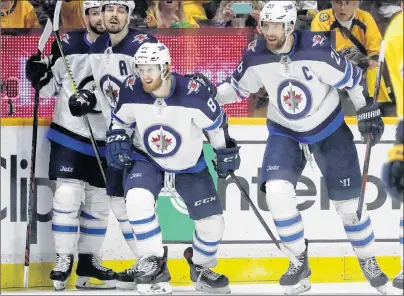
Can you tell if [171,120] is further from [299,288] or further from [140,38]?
[299,288]

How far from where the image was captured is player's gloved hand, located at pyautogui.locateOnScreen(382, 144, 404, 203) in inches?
191

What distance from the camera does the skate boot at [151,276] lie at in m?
5.57

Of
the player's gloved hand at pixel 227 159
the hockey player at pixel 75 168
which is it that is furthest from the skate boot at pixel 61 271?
the player's gloved hand at pixel 227 159

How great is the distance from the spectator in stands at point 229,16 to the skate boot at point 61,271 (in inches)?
48.0

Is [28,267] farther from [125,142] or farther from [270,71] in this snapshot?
[270,71]

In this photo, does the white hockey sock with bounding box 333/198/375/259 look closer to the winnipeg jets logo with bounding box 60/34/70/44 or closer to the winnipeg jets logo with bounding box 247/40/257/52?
the winnipeg jets logo with bounding box 247/40/257/52

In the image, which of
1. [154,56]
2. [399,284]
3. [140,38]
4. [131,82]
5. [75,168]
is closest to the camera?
[399,284]

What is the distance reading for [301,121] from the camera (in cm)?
573

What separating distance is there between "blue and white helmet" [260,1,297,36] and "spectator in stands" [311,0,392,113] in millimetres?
467

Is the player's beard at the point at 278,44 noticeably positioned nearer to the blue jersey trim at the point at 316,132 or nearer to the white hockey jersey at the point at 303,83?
the white hockey jersey at the point at 303,83

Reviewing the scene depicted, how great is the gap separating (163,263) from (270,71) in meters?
0.89

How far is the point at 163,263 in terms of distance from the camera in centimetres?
561

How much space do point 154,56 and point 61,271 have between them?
104cm

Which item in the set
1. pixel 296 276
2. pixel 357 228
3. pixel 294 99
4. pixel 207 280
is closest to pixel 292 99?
pixel 294 99
